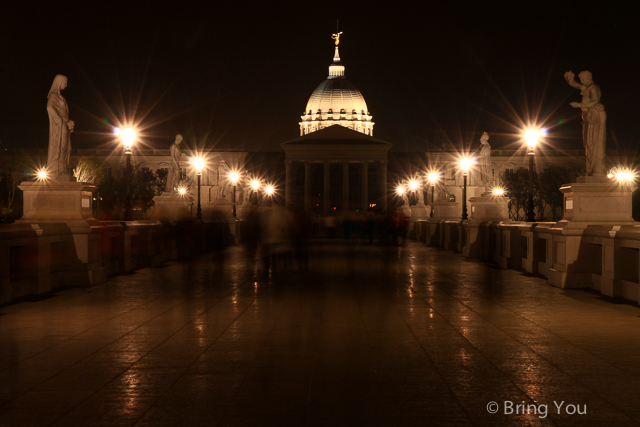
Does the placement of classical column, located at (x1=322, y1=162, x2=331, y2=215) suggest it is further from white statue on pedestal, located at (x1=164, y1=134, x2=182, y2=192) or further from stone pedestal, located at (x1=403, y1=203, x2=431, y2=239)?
white statue on pedestal, located at (x1=164, y1=134, x2=182, y2=192)

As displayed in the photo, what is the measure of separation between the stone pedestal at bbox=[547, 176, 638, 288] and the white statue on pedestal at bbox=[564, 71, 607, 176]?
410 mm

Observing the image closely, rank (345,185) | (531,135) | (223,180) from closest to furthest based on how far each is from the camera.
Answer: (531,135), (223,180), (345,185)

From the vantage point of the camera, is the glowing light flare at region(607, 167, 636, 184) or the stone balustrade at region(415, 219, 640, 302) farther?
the glowing light flare at region(607, 167, 636, 184)

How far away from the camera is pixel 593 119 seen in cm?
1706

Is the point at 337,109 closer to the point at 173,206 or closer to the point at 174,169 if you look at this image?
the point at 174,169

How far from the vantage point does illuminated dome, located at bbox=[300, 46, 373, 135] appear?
18275 cm

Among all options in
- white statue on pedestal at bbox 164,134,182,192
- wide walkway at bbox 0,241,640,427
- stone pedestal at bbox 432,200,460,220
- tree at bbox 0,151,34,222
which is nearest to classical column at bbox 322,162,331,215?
tree at bbox 0,151,34,222

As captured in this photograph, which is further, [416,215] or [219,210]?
[416,215]

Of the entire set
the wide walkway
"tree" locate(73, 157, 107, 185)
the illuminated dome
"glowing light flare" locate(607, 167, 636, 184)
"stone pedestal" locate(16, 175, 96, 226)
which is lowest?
the wide walkway

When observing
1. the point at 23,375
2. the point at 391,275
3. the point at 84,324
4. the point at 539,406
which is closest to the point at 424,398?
the point at 539,406

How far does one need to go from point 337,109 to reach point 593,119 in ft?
551

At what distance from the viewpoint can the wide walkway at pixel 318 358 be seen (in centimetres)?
664

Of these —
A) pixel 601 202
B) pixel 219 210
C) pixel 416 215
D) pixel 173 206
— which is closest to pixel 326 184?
pixel 416 215

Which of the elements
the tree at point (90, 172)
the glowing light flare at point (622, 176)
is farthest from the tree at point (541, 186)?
the tree at point (90, 172)
